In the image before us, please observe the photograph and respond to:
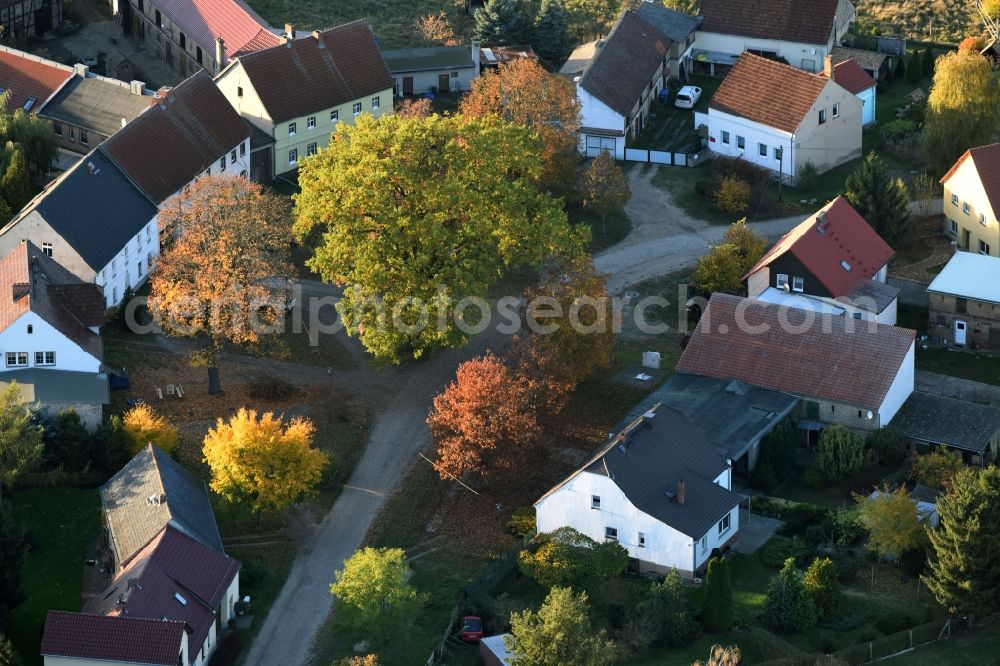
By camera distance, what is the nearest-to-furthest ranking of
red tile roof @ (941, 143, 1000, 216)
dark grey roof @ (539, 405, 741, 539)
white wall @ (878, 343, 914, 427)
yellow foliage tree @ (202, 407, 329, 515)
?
1. dark grey roof @ (539, 405, 741, 539)
2. yellow foliage tree @ (202, 407, 329, 515)
3. white wall @ (878, 343, 914, 427)
4. red tile roof @ (941, 143, 1000, 216)

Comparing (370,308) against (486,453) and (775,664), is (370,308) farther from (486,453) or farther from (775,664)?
(775,664)

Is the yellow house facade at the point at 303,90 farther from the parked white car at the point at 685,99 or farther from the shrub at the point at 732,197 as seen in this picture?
the shrub at the point at 732,197

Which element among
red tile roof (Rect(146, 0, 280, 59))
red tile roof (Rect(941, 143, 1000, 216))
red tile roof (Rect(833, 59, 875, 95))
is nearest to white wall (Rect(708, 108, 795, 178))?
red tile roof (Rect(833, 59, 875, 95))

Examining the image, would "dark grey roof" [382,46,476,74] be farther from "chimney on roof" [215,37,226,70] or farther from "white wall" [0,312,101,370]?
"white wall" [0,312,101,370]

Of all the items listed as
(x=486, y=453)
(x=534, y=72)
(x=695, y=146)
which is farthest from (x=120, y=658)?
(x=695, y=146)

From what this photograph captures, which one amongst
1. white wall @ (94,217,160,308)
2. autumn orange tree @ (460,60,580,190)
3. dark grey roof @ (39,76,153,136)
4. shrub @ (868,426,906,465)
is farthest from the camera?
autumn orange tree @ (460,60,580,190)

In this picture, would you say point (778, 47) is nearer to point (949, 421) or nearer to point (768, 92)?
point (768, 92)
